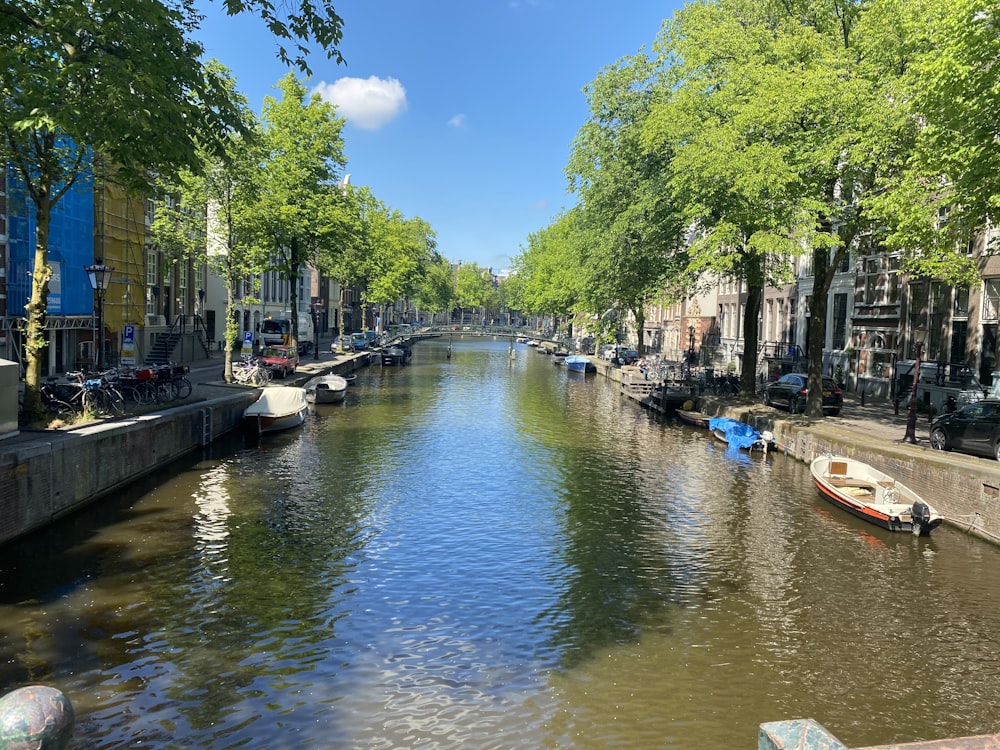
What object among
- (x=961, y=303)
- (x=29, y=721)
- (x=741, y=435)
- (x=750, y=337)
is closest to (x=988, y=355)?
(x=961, y=303)

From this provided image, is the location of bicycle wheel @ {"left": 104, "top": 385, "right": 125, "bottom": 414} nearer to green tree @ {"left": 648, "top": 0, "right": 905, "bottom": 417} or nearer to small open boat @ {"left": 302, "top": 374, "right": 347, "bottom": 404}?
small open boat @ {"left": 302, "top": 374, "right": 347, "bottom": 404}

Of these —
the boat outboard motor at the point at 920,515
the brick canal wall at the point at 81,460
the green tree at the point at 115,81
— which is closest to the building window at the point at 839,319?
the boat outboard motor at the point at 920,515

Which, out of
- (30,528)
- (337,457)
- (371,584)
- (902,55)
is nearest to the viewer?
(371,584)

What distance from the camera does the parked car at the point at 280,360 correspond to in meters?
37.3

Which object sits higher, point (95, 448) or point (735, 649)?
point (95, 448)

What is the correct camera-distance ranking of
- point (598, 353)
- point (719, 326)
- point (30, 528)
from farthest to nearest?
point (598, 353), point (719, 326), point (30, 528)

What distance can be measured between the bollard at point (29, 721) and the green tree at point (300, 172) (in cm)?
3346

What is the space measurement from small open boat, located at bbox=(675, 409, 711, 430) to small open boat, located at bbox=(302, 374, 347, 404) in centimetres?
1674

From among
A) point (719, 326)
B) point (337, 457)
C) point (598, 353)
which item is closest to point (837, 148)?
point (337, 457)

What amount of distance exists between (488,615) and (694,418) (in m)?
22.6

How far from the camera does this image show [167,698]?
878 cm

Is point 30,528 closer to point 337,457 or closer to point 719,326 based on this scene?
point 337,457

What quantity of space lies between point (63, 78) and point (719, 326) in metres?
54.5

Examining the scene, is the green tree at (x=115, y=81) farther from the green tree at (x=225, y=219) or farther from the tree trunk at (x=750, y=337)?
the tree trunk at (x=750, y=337)
